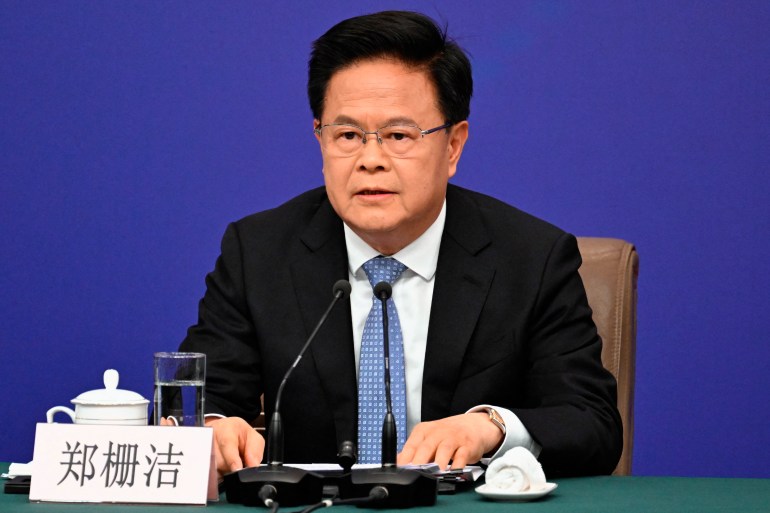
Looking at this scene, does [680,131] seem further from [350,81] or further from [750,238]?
[350,81]

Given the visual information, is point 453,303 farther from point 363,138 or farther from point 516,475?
point 516,475

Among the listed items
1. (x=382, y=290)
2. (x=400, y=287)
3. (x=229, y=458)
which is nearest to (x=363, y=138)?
(x=400, y=287)

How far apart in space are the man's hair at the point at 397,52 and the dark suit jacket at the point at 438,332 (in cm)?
25

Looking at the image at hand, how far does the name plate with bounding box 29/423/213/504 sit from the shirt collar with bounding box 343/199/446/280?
83 centimetres

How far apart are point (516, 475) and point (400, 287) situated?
0.76m

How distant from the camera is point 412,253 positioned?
2227mm

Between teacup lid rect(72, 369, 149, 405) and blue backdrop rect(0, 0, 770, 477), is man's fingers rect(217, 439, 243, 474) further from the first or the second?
blue backdrop rect(0, 0, 770, 477)

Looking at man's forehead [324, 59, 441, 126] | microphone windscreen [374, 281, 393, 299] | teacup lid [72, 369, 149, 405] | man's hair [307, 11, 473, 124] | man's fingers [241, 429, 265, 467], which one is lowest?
man's fingers [241, 429, 265, 467]

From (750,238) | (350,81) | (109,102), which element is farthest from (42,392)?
(750,238)

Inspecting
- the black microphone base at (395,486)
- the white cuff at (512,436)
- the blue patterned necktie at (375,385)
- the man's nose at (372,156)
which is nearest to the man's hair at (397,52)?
the man's nose at (372,156)

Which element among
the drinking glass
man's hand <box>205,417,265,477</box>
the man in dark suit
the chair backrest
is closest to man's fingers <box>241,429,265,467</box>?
man's hand <box>205,417,265,477</box>

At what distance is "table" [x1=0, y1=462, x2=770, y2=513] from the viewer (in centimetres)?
141

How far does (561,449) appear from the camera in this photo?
184 centimetres

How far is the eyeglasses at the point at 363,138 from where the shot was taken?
212cm
